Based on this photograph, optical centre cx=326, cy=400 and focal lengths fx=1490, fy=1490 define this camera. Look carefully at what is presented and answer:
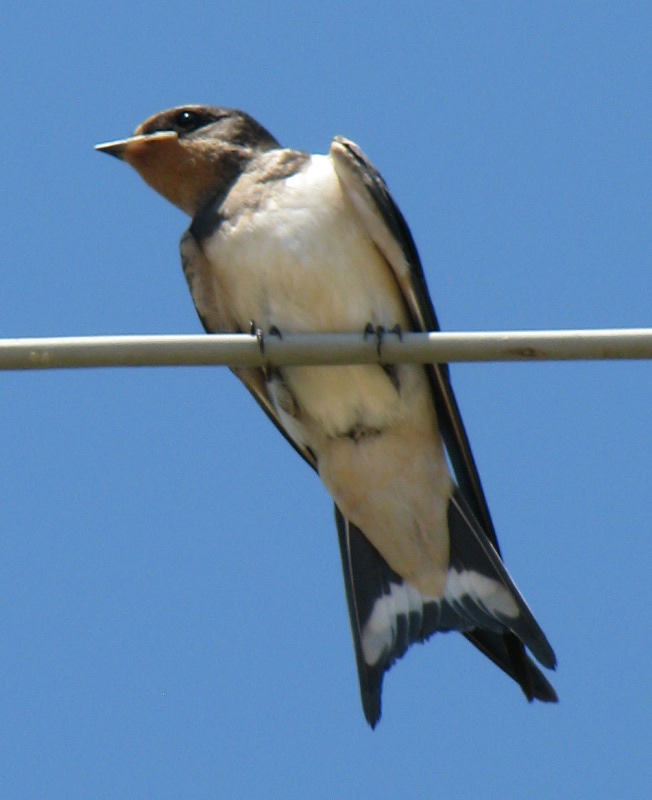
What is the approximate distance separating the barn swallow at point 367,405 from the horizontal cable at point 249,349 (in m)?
1.11

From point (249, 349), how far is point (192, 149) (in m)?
2.00

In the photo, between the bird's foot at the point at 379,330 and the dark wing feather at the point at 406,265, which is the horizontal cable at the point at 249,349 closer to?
the bird's foot at the point at 379,330

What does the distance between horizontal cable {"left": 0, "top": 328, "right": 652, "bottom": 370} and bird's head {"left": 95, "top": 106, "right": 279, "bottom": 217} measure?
1809 millimetres

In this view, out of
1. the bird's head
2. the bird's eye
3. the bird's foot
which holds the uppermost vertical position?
the bird's eye

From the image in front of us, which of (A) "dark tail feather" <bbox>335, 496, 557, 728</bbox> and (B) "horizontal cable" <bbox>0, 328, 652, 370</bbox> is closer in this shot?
(B) "horizontal cable" <bbox>0, 328, 652, 370</bbox>

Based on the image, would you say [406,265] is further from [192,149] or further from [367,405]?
[192,149]

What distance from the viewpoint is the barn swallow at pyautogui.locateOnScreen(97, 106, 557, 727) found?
4.36 meters

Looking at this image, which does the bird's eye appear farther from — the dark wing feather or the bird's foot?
the bird's foot

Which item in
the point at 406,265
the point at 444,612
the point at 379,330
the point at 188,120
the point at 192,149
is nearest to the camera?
the point at 379,330

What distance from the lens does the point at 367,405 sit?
4.54 meters

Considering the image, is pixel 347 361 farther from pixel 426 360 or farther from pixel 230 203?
pixel 230 203

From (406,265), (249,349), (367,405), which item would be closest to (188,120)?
(406,265)

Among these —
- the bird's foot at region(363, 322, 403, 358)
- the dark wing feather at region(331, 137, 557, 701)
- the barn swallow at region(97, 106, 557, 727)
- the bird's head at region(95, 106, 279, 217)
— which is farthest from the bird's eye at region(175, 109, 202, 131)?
the bird's foot at region(363, 322, 403, 358)

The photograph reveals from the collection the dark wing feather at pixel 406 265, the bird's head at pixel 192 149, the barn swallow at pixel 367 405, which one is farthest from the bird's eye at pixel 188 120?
the dark wing feather at pixel 406 265
